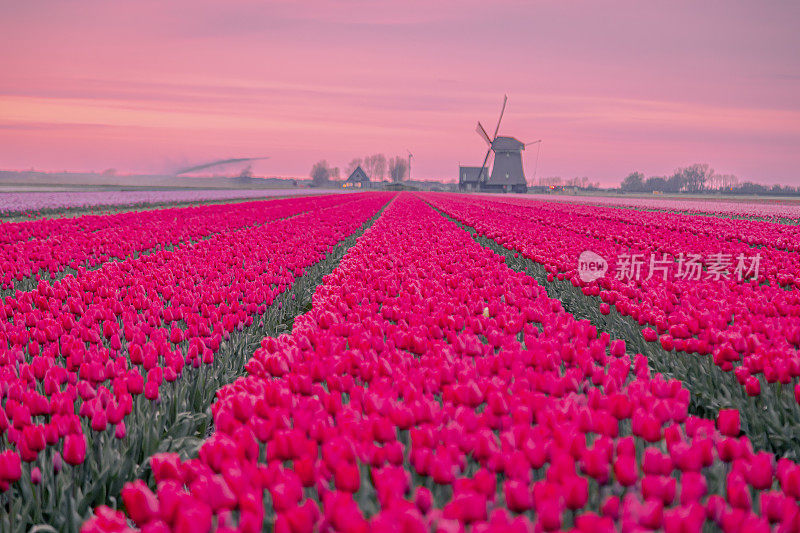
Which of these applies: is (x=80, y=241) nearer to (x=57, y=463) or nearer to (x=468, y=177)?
(x=57, y=463)

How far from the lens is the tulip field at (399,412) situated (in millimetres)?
Answer: 1965

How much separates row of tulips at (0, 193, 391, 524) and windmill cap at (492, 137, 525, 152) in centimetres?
9166

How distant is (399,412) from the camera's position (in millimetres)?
2564

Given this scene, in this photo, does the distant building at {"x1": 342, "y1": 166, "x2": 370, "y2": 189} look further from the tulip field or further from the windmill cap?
the tulip field

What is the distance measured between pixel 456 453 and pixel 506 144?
320ft

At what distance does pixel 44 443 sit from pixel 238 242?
8.35 metres

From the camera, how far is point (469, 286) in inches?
237

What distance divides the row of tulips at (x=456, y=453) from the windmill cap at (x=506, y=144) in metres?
94.8

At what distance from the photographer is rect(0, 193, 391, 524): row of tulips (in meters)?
2.81

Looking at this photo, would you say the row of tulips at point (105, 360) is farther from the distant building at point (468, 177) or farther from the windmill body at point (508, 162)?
the distant building at point (468, 177)

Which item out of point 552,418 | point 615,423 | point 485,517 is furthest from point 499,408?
point 485,517

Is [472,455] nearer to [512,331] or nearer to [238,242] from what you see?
[512,331]

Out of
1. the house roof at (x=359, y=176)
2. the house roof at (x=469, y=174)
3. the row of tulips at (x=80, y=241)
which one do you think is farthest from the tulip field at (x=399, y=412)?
the house roof at (x=359, y=176)

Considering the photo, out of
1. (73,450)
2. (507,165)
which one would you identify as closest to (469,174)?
(507,165)
